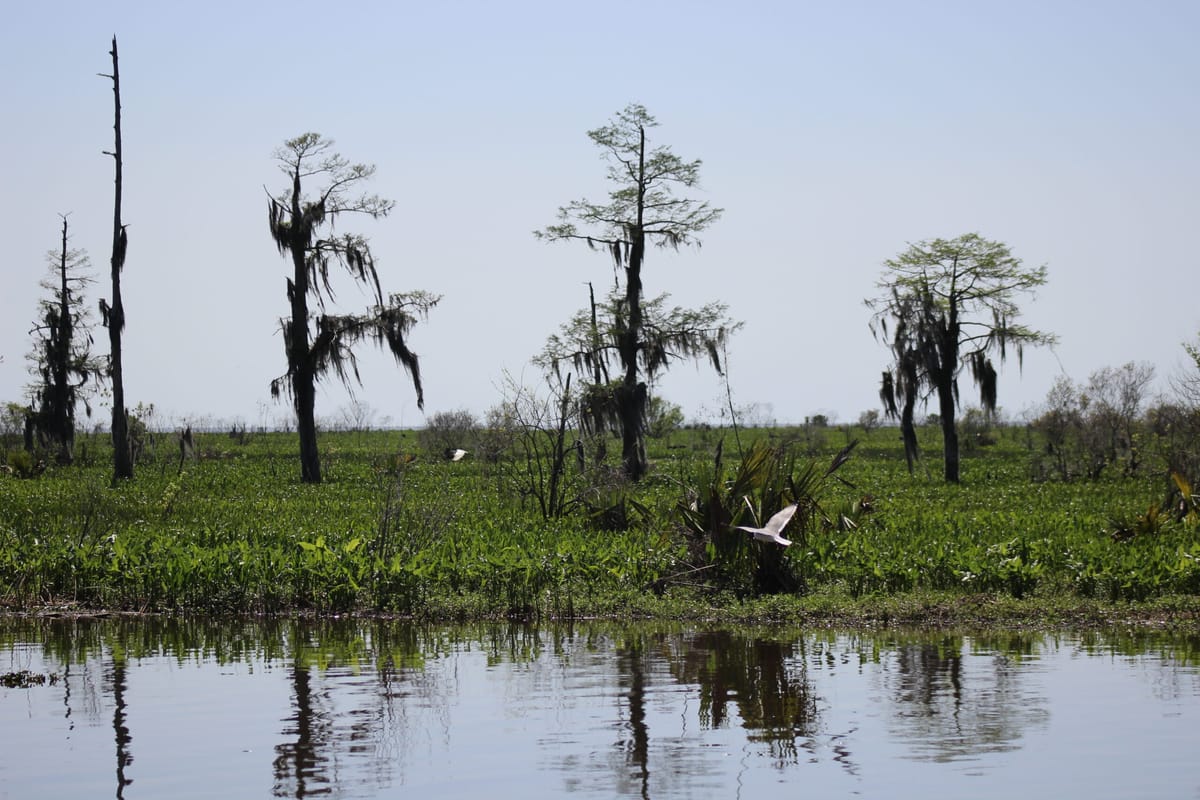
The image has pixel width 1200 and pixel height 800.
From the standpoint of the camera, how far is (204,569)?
49.7 ft

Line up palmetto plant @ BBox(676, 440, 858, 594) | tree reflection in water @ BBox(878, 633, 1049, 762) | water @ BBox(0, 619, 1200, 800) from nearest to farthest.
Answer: water @ BBox(0, 619, 1200, 800)
tree reflection in water @ BBox(878, 633, 1049, 762)
palmetto plant @ BBox(676, 440, 858, 594)

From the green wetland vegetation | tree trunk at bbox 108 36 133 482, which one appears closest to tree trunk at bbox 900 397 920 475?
the green wetland vegetation

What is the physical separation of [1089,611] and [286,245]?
91.8 ft

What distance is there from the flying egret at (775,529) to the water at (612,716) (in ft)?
3.24

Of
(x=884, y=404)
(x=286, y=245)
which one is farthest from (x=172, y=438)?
(x=884, y=404)

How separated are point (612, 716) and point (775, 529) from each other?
5.16 m

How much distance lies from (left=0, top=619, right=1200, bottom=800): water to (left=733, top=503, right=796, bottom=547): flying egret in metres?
0.99

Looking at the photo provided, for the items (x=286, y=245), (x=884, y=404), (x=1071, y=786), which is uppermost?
(x=286, y=245)

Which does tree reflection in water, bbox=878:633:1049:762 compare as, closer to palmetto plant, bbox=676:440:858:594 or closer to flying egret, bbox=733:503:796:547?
flying egret, bbox=733:503:796:547

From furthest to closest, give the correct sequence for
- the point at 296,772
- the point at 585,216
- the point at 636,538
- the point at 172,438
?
the point at 172,438, the point at 585,216, the point at 636,538, the point at 296,772

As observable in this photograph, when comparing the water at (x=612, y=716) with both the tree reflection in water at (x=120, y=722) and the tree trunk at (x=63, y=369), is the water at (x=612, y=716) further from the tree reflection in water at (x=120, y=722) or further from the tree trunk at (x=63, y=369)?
the tree trunk at (x=63, y=369)

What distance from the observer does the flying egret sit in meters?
13.1

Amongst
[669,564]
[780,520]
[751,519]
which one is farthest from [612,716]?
[669,564]

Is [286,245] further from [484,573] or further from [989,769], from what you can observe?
[989,769]
